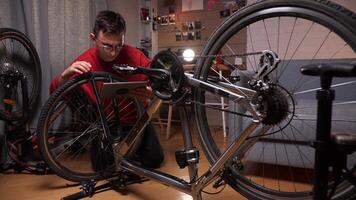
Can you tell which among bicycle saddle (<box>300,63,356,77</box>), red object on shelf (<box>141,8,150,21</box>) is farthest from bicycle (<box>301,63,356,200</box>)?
red object on shelf (<box>141,8,150,21</box>)

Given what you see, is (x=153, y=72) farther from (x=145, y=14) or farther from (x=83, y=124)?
(x=145, y=14)

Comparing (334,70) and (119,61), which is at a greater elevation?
(119,61)

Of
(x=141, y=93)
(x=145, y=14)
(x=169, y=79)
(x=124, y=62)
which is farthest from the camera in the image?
(x=145, y=14)

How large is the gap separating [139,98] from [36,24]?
3.26 ft

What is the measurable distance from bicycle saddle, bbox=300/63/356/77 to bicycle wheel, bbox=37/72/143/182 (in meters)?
0.94

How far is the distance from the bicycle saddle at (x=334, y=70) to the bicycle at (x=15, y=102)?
1544 millimetres

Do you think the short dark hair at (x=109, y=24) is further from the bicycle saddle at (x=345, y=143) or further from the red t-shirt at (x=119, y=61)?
the bicycle saddle at (x=345, y=143)

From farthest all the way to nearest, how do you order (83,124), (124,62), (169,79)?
1. (83,124)
2. (124,62)
3. (169,79)

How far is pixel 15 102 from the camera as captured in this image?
1.81 meters

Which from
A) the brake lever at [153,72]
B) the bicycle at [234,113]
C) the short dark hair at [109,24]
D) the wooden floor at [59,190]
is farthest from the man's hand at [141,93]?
the wooden floor at [59,190]

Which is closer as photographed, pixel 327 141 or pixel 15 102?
pixel 327 141

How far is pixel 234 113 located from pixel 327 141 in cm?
34

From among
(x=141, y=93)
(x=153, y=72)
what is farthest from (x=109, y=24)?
(x=153, y=72)

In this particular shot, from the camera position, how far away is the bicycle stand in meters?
1.35
